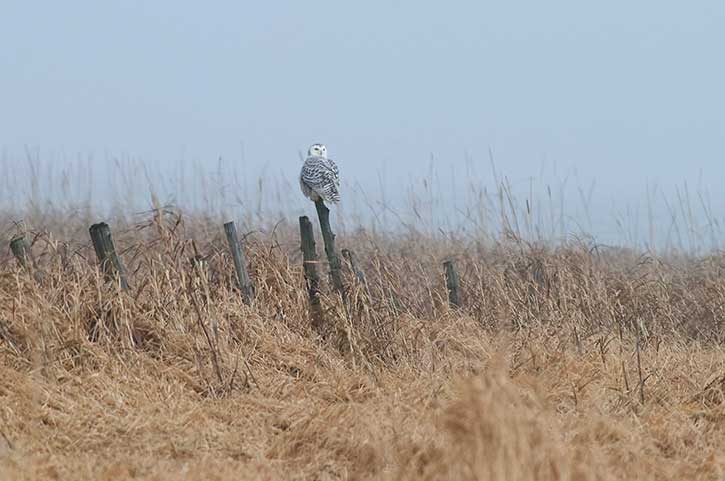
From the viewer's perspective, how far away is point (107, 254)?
6.27 meters

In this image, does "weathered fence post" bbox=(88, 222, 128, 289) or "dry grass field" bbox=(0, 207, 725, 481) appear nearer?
"dry grass field" bbox=(0, 207, 725, 481)

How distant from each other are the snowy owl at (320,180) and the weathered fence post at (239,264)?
113cm

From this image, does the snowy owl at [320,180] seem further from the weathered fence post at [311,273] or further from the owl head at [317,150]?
the weathered fence post at [311,273]

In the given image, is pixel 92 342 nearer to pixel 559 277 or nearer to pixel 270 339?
pixel 270 339

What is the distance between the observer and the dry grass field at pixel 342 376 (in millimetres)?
4055

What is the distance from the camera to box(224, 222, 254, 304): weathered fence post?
662 centimetres

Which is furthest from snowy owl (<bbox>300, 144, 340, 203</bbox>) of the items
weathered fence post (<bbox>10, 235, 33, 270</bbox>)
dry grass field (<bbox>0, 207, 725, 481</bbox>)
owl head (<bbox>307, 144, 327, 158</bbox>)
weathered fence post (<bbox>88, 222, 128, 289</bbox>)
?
weathered fence post (<bbox>10, 235, 33, 270</bbox>)

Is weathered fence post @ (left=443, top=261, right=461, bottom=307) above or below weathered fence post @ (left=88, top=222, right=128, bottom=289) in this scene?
below

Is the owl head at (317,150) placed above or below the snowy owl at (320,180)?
above

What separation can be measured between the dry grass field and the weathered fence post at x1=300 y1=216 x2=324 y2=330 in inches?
3.0

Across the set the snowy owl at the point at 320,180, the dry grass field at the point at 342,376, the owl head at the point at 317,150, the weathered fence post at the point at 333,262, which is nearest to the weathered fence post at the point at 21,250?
the dry grass field at the point at 342,376

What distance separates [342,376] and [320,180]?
7.50ft

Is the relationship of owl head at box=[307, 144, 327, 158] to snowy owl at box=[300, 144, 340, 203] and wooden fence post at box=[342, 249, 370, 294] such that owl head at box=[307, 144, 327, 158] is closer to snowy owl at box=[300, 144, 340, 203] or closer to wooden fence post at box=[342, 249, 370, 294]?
snowy owl at box=[300, 144, 340, 203]

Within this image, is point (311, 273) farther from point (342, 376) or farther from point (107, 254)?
point (107, 254)
